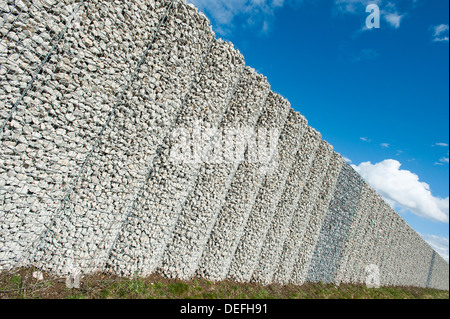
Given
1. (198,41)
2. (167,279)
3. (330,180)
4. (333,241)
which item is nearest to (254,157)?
(198,41)

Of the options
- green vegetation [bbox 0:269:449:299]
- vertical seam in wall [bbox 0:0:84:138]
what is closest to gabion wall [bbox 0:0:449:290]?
vertical seam in wall [bbox 0:0:84:138]

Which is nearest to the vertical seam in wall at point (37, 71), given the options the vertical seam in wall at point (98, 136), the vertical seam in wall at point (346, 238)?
the vertical seam in wall at point (98, 136)

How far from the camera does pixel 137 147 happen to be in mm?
5379

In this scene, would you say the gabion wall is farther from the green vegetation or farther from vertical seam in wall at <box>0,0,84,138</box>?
the green vegetation

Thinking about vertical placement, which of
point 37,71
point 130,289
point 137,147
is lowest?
point 130,289

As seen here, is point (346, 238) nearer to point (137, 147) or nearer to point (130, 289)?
point (130, 289)

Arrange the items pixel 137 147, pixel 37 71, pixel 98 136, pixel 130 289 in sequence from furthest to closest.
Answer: pixel 137 147 → pixel 130 289 → pixel 98 136 → pixel 37 71

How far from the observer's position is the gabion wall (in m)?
4.17

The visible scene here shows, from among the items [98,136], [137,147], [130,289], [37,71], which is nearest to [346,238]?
[130,289]

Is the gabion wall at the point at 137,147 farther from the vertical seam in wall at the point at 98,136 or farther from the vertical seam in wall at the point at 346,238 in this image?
the vertical seam in wall at the point at 346,238

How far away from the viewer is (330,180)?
10.8m

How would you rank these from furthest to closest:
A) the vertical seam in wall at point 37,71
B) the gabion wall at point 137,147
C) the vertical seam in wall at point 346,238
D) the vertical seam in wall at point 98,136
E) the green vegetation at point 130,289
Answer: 1. the vertical seam in wall at point 346,238
2. the vertical seam in wall at point 98,136
3. the green vegetation at point 130,289
4. the gabion wall at point 137,147
5. the vertical seam in wall at point 37,71

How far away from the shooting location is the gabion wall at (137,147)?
13.7 ft
